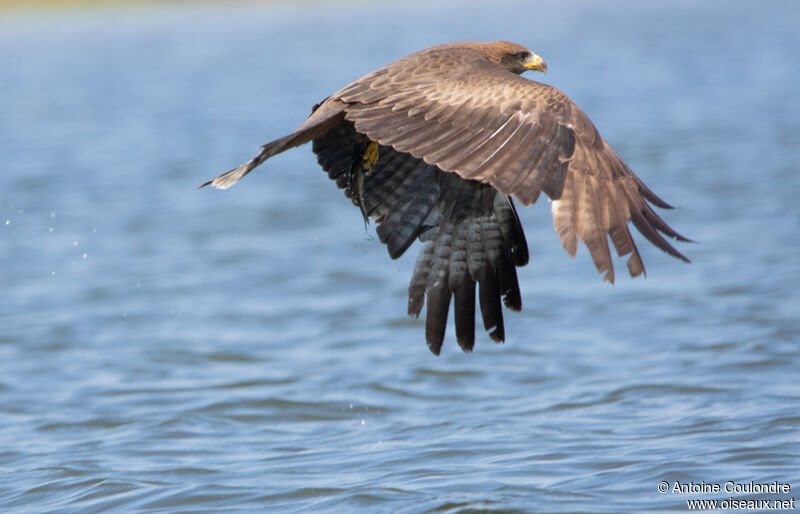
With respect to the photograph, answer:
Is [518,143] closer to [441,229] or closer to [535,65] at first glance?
[441,229]

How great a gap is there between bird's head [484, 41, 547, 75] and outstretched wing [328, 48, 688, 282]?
697 millimetres

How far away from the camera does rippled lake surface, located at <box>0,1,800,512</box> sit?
5723mm

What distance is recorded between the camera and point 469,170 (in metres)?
4.35

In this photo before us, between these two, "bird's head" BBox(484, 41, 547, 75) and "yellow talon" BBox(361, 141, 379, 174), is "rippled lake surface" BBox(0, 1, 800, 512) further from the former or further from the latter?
"bird's head" BBox(484, 41, 547, 75)

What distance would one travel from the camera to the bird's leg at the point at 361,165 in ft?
18.2

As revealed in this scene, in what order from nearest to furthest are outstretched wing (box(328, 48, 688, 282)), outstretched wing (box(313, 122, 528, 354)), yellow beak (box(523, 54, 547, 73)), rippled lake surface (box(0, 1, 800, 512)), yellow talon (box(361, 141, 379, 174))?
outstretched wing (box(328, 48, 688, 282)), outstretched wing (box(313, 122, 528, 354)), yellow talon (box(361, 141, 379, 174)), rippled lake surface (box(0, 1, 800, 512)), yellow beak (box(523, 54, 547, 73))

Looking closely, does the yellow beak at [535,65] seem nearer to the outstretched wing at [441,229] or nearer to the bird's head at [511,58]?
the bird's head at [511,58]

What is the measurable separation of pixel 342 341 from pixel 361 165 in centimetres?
288

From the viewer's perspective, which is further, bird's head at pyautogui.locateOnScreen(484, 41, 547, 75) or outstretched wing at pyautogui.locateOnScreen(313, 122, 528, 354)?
bird's head at pyautogui.locateOnScreen(484, 41, 547, 75)

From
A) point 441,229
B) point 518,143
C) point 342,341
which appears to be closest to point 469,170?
point 518,143

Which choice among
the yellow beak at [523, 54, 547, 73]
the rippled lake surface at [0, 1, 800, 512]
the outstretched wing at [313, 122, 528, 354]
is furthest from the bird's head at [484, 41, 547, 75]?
the rippled lake surface at [0, 1, 800, 512]

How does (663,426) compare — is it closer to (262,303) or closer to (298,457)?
(298,457)

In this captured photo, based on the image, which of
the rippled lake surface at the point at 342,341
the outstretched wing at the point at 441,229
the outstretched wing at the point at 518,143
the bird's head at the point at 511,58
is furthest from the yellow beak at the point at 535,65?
the rippled lake surface at the point at 342,341

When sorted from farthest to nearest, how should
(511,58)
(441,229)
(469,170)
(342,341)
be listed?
(342,341)
(511,58)
(441,229)
(469,170)
